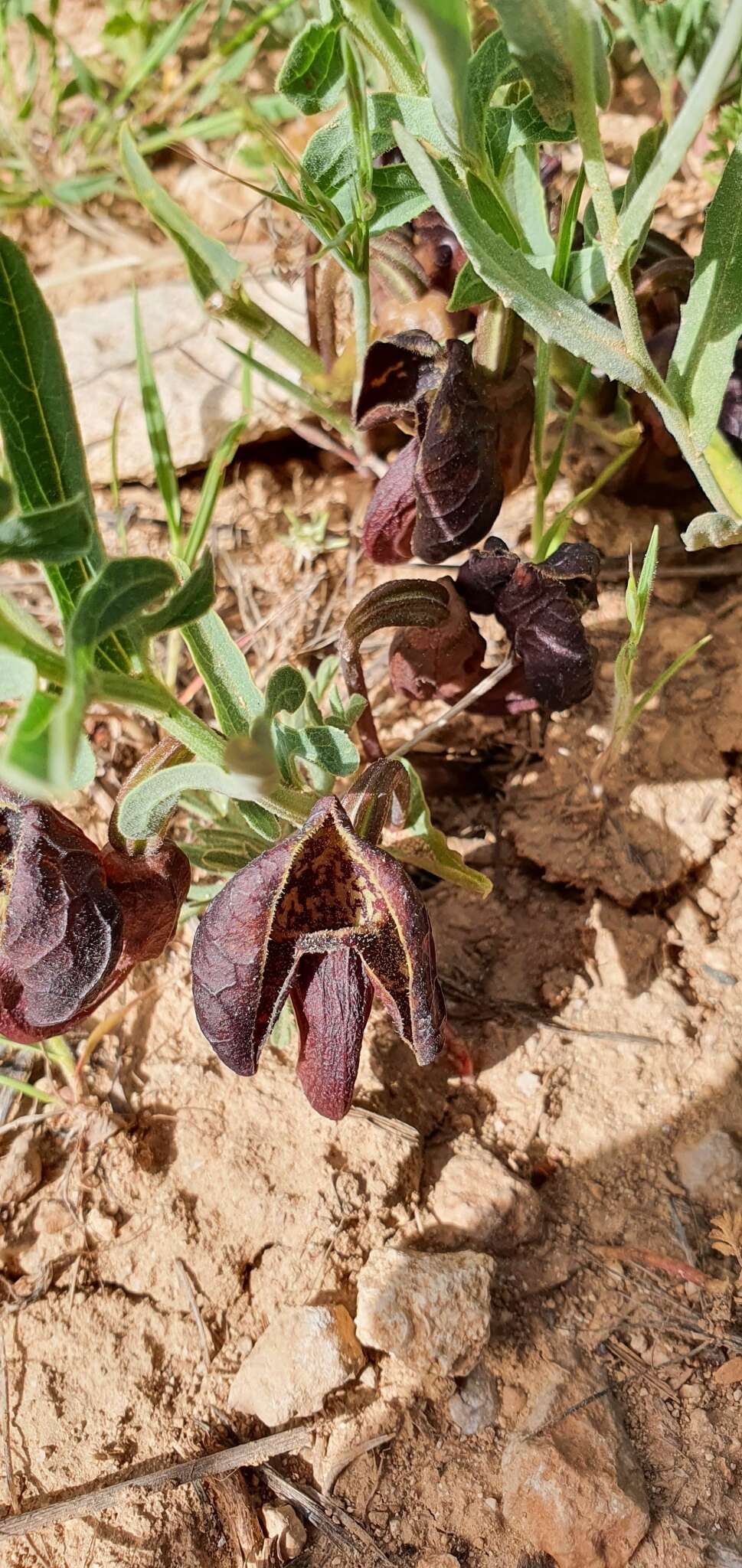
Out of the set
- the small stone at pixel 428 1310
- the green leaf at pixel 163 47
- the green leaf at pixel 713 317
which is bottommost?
the small stone at pixel 428 1310

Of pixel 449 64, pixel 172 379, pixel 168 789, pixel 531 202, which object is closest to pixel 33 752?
pixel 168 789

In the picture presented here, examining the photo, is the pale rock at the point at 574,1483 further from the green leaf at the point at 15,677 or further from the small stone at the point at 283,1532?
the green leaf at the point at 15,677

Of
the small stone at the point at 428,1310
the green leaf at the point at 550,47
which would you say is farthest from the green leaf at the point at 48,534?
the small stone at the point at 428,1310

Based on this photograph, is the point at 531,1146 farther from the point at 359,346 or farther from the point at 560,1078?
the point at 359,346

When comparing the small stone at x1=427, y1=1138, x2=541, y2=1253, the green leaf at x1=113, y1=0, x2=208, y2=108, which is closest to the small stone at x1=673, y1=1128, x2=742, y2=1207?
the small stone at x1=427, y1=1138, x2=541, y2=1253

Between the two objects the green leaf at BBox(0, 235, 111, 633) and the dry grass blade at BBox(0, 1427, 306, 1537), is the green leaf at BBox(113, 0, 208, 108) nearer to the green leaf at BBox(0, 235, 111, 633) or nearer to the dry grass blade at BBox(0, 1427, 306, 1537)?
the green leaf at BBox(0, 235, 111, 633)

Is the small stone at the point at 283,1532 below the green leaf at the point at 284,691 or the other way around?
below

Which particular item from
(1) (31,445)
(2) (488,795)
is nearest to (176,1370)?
(2) (488,795)
